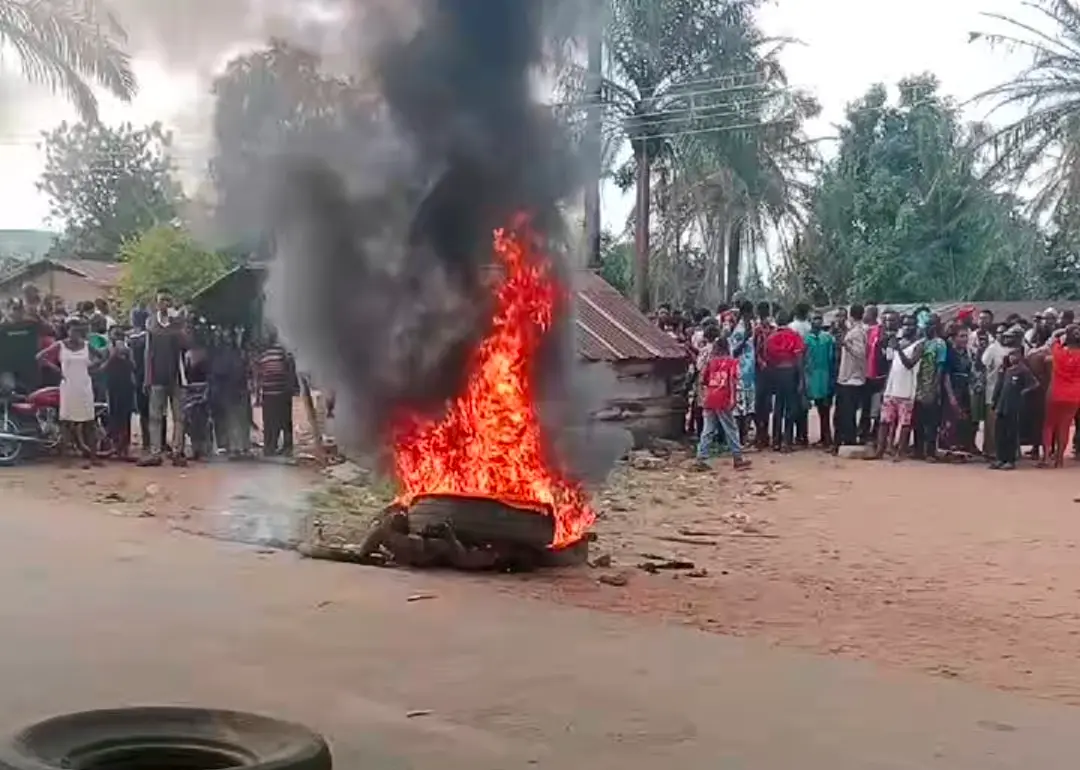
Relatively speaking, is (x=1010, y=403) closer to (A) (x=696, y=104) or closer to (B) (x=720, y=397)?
(B) (x=720, y=397)

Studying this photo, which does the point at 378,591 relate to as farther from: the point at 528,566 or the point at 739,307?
the point at 739,307

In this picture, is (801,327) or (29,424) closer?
(29,424)

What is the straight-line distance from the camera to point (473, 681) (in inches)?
231

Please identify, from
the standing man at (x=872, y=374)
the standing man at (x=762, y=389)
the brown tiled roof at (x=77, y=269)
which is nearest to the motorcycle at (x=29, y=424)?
the standing man at (x=762, y=389)

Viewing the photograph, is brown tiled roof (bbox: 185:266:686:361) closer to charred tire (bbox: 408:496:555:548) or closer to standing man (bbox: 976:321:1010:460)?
standing man (bbox: 976:321:1010:460)

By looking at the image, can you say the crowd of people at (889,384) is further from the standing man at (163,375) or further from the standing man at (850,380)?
the standing man at (163,375)

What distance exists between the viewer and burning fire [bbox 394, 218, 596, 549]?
29.7 feet

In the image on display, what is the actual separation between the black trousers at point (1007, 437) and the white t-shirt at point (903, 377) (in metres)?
0.93

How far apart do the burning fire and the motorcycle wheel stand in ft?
19.4

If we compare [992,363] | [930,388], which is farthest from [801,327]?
[992,363]

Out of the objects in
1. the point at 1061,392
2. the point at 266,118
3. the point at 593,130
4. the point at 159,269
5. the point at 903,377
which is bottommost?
the point at 1061,392

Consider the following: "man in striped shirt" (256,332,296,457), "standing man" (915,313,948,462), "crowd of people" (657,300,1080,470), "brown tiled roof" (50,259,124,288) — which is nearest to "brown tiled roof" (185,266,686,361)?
"crowd of people" (657,300,1080,470)

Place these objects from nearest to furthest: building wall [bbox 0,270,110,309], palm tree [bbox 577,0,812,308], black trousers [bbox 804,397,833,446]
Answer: black trousers [bbox 804,397,833,446] → palm tree [bbox 577,0,812,308] → building wall [bbox 0,270,110,309]

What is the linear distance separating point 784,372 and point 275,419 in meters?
5.49
